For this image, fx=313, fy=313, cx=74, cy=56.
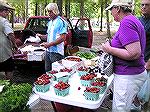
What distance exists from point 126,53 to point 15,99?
1327mm

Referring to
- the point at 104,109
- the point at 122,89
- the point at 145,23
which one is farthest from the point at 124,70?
the point at 104,109

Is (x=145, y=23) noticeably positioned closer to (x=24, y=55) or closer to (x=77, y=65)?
(x=77, y=65)

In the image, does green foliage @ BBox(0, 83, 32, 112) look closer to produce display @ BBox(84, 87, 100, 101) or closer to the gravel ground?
produce display @ BBox(84, 87, 100, 101)

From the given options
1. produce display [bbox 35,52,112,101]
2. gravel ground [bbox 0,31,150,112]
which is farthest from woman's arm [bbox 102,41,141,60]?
gravel ground [bbox 0,31,150,112]

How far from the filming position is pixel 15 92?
142 inches

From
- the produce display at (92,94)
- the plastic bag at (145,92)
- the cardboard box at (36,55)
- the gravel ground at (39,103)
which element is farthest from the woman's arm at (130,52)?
the cardboard box at (36,55)

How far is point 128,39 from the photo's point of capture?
343 cm

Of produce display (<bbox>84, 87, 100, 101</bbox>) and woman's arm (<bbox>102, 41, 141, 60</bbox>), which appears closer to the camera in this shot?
woman's arm (<bbox>102, 41, 141, 60</bbox>)

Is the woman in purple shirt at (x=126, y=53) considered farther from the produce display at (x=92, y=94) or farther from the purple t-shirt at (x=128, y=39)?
the produce display at (x=92, y=94)

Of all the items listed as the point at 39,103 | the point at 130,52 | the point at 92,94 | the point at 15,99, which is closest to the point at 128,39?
the point at 130,52

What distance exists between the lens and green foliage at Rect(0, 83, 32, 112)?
3365 mm

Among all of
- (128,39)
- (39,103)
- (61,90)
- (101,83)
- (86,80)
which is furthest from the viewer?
(39,103)

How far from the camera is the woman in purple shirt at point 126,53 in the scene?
3447 millimetres

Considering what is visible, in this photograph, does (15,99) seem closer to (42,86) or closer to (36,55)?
(42,86)
